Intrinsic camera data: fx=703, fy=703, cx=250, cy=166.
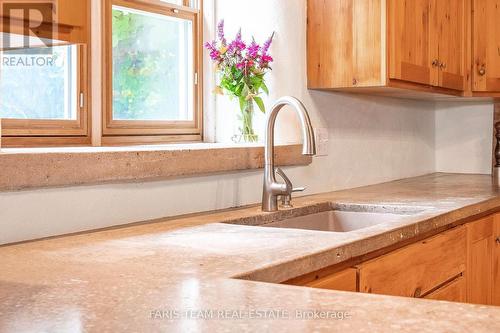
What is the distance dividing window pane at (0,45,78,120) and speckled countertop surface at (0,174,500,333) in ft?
1.62

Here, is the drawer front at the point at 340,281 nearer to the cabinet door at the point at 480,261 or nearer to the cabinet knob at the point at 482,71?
the cabinet door at the point at 480,261

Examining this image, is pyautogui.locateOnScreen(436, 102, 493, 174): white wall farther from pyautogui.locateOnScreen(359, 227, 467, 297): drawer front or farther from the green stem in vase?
the green stem in vase

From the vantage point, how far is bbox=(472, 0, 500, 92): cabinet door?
11.1 feet

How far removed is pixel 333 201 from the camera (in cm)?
252

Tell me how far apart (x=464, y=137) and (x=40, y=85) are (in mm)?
2633

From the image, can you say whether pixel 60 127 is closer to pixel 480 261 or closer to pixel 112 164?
pixel 112 164

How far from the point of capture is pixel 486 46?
3.39 metres

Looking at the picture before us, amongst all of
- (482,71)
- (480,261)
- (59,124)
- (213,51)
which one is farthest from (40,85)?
(482,71)

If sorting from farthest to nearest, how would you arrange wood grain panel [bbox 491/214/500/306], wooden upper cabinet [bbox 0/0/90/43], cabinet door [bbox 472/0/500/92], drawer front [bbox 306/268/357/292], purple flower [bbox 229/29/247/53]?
cabinet door [bbox 472/0/500/92] < wood grain panel [bbox 491/214/500/306] < purple flower [bbox 229/29/247/53] < drawer front [bbox 306/268/357/292] < wooden upper cabinet [bbox 0/0/90/43]

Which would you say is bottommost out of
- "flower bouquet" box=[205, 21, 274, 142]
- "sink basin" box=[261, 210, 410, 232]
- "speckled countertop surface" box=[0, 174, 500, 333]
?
"sink basin" box=[261, 210, 410, 232]

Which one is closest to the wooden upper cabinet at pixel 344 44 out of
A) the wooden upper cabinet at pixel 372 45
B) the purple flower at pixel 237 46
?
the wooden upper cabinet at pixel 372 45

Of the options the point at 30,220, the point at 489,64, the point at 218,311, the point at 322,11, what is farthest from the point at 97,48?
the point at 489,64

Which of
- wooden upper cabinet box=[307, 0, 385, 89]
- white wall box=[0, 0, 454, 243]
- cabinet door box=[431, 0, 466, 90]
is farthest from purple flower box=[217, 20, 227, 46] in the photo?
cabinet door box=[431, 0, 466, 90]

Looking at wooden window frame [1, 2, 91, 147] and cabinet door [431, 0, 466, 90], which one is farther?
cabinet door [431, 0, 466, 90]
